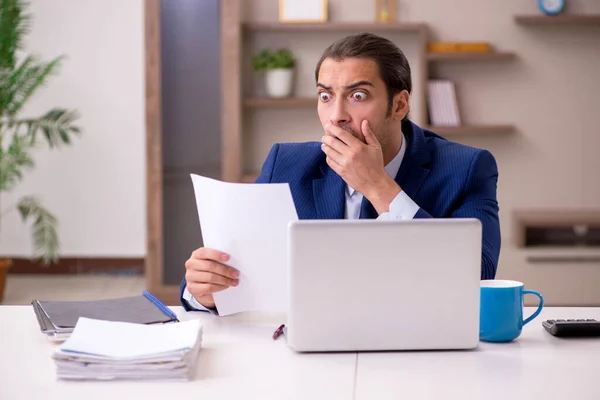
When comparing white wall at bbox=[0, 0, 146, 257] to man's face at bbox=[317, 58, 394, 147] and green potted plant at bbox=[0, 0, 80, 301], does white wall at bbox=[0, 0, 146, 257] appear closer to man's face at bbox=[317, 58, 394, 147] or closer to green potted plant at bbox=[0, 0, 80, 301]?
green potted plant at bbox=[0, 0, 80, 301]

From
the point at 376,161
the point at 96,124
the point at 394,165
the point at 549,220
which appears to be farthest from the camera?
the point at 96,124

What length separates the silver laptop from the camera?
139 cm

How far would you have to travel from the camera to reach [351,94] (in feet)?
6.69

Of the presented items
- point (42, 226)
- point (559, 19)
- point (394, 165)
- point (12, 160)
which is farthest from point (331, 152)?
point (42, 226)

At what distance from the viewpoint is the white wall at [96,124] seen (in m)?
5.51

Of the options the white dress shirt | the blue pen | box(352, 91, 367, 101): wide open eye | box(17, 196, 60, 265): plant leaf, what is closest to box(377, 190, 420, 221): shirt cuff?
the white dress shirt

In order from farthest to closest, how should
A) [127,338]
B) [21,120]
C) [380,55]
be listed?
[21,120] < [380,55] < [127,338]

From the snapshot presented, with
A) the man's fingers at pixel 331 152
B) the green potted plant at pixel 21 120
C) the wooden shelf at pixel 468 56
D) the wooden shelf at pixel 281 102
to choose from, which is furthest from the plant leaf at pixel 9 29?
the man's fingers at pixel 331 152

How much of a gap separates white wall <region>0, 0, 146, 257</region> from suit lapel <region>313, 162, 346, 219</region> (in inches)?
141

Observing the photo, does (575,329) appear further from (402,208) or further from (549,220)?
(549,220)

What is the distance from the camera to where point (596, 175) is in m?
4.63

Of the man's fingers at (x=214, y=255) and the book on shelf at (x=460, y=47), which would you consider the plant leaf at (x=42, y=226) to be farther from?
the man's fingers at (x=214, y=255)

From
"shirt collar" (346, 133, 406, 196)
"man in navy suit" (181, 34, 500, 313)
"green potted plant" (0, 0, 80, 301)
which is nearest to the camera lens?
"man in navy suit" (181, 34, 500, 313)

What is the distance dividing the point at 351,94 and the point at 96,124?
381 centimetres
